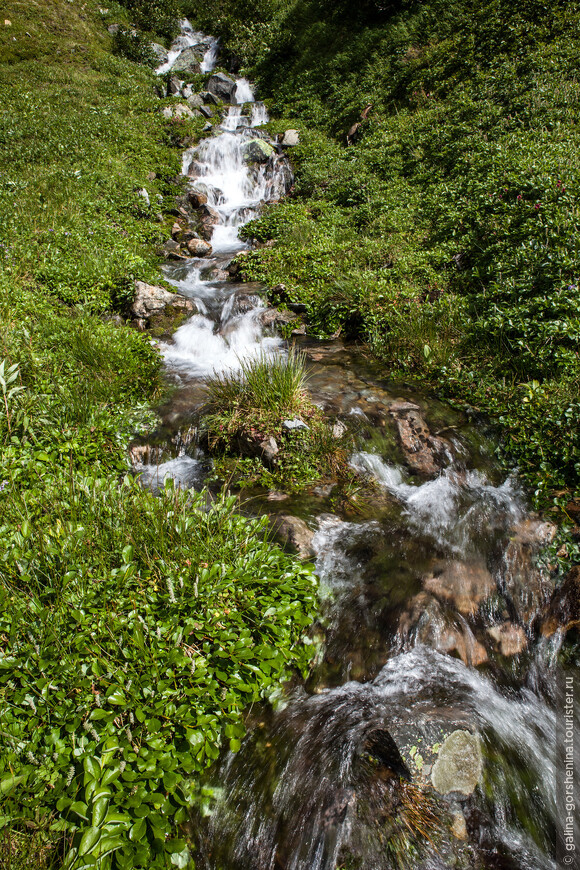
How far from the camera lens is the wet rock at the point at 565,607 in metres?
4.61

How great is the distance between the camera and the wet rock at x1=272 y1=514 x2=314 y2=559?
470 centimetres

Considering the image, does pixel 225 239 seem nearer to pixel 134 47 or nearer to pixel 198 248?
pixel 198 248

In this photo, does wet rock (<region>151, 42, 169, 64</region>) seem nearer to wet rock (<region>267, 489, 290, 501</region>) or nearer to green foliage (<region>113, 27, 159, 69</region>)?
green foliage (<region>113, 27, 159, 69</region>)

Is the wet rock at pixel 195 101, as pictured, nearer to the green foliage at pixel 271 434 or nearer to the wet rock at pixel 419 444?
the green foliage at pixel 271 434

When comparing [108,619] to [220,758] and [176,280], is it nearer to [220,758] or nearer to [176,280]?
[220,758]

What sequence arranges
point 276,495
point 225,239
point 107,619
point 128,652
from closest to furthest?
1. point 128,652
2. point 107,619
3. point 276,495
4. point 225,239

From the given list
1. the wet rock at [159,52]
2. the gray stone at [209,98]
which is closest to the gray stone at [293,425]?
the gray stone at [209,98]

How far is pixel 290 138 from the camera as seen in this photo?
1886 cm

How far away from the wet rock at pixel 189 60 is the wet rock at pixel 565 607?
3049cm

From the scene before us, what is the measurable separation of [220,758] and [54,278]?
9175mm

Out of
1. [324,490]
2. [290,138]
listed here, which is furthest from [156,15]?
[324,490]

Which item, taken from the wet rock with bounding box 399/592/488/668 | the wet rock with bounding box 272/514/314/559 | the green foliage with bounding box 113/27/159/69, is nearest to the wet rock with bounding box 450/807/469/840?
the wet rock with bounding box 399/592/488/668

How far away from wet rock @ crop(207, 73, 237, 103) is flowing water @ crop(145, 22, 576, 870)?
74.7ft

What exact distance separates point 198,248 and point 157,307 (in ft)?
14.7
